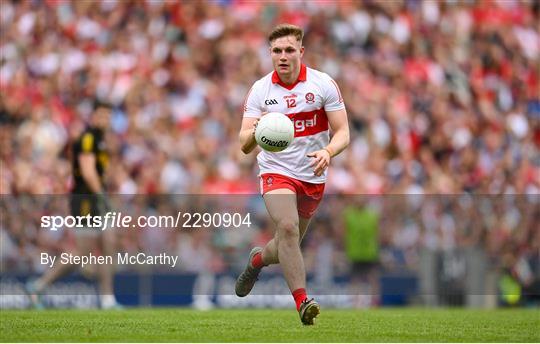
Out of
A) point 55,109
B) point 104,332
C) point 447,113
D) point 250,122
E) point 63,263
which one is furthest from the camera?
point 447,113

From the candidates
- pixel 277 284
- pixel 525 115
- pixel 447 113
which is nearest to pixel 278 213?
pixel 277 284

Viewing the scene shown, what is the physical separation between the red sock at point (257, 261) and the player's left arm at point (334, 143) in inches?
52.1

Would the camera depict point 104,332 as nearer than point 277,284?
Yes

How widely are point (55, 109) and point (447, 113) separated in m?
7.02

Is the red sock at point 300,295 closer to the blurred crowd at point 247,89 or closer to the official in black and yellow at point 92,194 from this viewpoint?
the official in black and yellow at point 92,194

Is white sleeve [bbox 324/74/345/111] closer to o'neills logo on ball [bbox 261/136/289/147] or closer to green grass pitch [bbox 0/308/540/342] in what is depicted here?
o'neills logo on ball [bbox 261/136/289/147]

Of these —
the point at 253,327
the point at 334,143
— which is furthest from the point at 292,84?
the point at 253,327

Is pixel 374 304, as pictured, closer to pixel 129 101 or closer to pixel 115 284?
pixel 115 284

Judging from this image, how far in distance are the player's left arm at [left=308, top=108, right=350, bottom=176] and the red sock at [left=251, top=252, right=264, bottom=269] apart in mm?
1325

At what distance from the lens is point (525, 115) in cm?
2384

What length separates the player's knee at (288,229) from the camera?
32.6 feet

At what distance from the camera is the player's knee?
9.95 meters

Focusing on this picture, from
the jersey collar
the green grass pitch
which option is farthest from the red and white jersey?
the green grass pitch

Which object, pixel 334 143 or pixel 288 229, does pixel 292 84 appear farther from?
pixel 288 229
